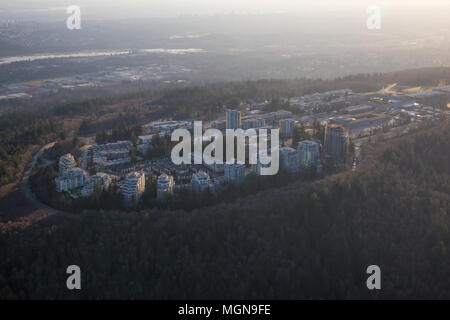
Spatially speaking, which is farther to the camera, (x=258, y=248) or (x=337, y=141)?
(x=337, y=141)

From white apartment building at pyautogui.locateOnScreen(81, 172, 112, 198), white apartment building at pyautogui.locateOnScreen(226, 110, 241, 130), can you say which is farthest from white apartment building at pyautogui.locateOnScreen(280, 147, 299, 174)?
white apartment building at pyautogui.locateOnScreen(81, 172, 112, 198)

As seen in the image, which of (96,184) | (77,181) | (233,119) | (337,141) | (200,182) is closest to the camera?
(96,184)

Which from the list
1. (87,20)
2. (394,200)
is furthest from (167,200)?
(87,20)

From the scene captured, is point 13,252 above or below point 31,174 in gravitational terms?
below

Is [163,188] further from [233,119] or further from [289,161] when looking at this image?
[233,119]

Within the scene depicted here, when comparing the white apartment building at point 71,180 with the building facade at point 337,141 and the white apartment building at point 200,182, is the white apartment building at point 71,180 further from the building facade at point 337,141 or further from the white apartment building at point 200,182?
the building facade at point 337,141

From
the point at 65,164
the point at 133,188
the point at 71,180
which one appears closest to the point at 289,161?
the point at 133,188

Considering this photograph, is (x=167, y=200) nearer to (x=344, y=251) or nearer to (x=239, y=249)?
(x=239, y=249)
